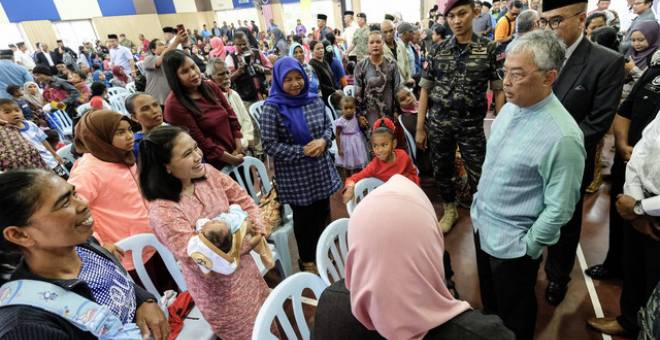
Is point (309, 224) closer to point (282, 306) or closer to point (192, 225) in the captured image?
point (192, 225)

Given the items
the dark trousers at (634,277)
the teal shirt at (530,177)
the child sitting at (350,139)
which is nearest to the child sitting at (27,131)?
the child sitting at (350,139)

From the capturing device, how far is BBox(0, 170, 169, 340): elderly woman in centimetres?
91

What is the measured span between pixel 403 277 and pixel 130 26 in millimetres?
19224

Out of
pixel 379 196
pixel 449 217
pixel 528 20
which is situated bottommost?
pixel 449 217

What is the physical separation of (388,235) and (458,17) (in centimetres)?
198

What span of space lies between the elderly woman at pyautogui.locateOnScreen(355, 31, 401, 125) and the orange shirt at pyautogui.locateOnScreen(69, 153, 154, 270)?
215 cm

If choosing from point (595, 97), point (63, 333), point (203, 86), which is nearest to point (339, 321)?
point (63, 333)

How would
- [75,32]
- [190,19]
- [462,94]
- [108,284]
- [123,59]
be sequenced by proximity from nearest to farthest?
1. [108,284]
2. [462,94]
3. [123,59]
4. [75,32]
5. [190,19]

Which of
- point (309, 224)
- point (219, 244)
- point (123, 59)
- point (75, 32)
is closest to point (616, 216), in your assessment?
point (309, 224)

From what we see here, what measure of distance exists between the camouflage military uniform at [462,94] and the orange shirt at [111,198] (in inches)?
81.3

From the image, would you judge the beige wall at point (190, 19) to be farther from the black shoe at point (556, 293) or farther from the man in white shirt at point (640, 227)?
the man in white shirt at point (640, 227)

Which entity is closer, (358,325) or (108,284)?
(358,325)

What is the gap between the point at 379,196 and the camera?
83 cm

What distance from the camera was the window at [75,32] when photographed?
14.0 metres
